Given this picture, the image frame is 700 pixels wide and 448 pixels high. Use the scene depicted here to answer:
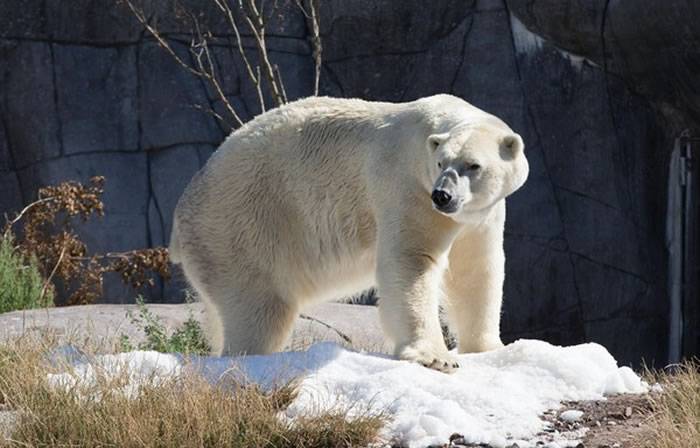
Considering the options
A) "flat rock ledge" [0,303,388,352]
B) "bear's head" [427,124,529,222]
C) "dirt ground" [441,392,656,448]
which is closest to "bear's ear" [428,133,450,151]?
"bear's head" [427,124,529,222]

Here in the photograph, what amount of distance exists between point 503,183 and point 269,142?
4.53 feet

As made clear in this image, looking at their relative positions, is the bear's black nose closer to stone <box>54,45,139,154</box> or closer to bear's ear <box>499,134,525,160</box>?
bear's ear <box>499,134,525,160</box>

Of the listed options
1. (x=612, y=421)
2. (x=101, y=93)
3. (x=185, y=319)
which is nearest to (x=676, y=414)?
(x=612, y=421)

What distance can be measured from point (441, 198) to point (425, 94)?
7.08m

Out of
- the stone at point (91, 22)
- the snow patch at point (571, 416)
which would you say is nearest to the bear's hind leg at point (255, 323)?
the snow patch at point (571, 416)

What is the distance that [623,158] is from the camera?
38.6 feet

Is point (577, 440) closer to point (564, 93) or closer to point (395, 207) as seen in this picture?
point (395, 207)

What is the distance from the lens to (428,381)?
4.95 meters

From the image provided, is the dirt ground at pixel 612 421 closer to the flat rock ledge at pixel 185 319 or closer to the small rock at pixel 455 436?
the small rock at pixel 455 436

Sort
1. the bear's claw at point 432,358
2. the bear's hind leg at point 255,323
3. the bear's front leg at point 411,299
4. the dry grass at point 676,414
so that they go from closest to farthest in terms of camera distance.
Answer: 1. the dry grass at point 676,414
2. the bear's claw at point 432,358
3. the bear's front leg at point 411,299
4. the bear's hind leg at point 255,323

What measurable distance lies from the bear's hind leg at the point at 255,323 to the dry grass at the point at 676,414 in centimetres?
190

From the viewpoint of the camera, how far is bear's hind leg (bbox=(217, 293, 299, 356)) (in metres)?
6.20

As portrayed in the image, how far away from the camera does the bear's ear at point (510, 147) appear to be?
539 centimetres

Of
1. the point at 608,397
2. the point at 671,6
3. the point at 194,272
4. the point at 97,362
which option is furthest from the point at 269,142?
the point at 671,6
